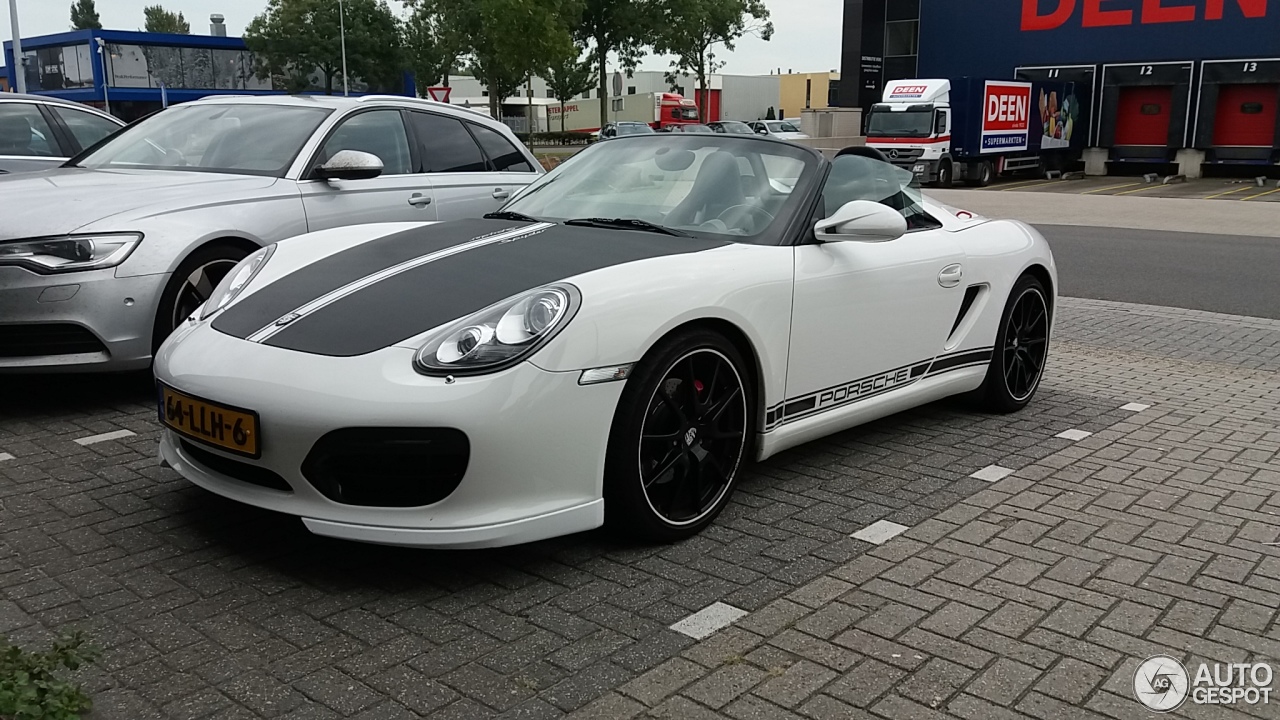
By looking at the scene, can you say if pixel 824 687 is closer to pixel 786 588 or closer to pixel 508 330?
pixel 786 588

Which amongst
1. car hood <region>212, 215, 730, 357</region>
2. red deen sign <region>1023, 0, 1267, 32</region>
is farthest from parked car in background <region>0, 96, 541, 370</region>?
red deen sign <region>1023, 0, 1267, 32</region>

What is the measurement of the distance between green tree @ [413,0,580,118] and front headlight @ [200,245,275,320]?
33.7 m

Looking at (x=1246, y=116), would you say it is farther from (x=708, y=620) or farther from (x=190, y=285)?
(x=708, y=620)

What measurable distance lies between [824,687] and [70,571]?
2242 mm

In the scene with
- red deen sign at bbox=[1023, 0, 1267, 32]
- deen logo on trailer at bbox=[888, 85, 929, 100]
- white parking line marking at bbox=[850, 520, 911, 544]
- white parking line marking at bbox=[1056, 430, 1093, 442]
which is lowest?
white parking line marking at bbox=[1056, 430, 1093, 442]

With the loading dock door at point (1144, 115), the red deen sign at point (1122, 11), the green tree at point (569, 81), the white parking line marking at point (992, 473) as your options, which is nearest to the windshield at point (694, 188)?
the white parking line marking at point (992, 473)

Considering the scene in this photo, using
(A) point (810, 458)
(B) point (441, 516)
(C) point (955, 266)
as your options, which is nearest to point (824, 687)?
(B) point (441, 516)

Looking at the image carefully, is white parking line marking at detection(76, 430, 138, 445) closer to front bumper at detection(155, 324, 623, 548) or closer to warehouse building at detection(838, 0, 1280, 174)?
front bumper at detection(155, 324, 623, 548)

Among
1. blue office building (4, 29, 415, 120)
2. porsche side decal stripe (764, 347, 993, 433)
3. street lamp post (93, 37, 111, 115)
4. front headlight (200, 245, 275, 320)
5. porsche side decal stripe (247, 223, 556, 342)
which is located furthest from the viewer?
blue office building (4, 29, 415, 120)

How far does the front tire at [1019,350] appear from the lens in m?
5.16

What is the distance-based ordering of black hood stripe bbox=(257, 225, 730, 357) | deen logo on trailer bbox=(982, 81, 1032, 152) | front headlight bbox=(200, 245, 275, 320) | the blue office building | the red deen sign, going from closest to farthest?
black hood stripe bbox=(257, 225, 730, 357) < front headlight bbox=(200, 245, 275, 320) < deen logo on trailer bbox=(982, 81, 1032, 152) < the red deen sign < the blue office building

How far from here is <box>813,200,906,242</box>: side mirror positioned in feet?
12.8

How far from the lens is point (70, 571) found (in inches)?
127

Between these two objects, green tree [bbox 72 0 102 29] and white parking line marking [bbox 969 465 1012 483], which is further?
green tree [bbox 72 0 102 29]
